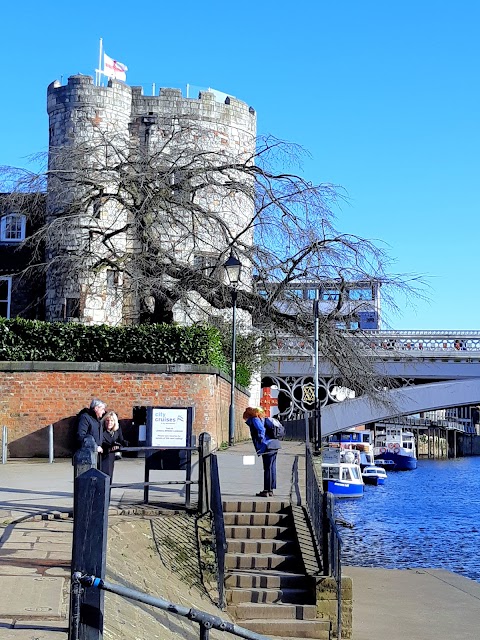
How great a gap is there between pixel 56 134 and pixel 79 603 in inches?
1146

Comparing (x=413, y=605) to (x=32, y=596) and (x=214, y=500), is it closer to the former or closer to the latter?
(x=214, y=500)

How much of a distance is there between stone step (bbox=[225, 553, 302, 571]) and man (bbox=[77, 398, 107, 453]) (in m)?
2.33

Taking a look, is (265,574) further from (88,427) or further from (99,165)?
(99,165)

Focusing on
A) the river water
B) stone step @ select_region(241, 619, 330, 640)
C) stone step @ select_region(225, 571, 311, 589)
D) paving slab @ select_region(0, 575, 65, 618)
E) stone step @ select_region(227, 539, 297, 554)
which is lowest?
the river water

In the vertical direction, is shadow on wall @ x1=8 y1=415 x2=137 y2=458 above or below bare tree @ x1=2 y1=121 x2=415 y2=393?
below

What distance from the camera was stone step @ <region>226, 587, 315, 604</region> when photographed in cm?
1162

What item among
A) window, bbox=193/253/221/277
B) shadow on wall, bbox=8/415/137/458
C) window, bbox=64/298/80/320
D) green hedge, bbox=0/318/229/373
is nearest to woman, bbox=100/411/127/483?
shadow on wall, bbox=8/415/137/458

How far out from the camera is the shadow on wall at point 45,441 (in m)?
20.3

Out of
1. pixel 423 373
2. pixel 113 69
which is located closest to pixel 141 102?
pixel 113 69

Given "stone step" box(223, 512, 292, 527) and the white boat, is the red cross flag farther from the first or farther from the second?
the white boat

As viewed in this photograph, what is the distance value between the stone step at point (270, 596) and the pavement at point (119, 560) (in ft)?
5.42

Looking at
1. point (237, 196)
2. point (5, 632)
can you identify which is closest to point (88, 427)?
point (5, 632)

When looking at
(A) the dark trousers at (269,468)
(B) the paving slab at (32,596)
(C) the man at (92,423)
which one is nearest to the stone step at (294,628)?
(A) the dark trousers at (269,468)

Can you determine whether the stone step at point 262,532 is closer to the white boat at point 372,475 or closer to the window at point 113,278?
the window at point 113,278
